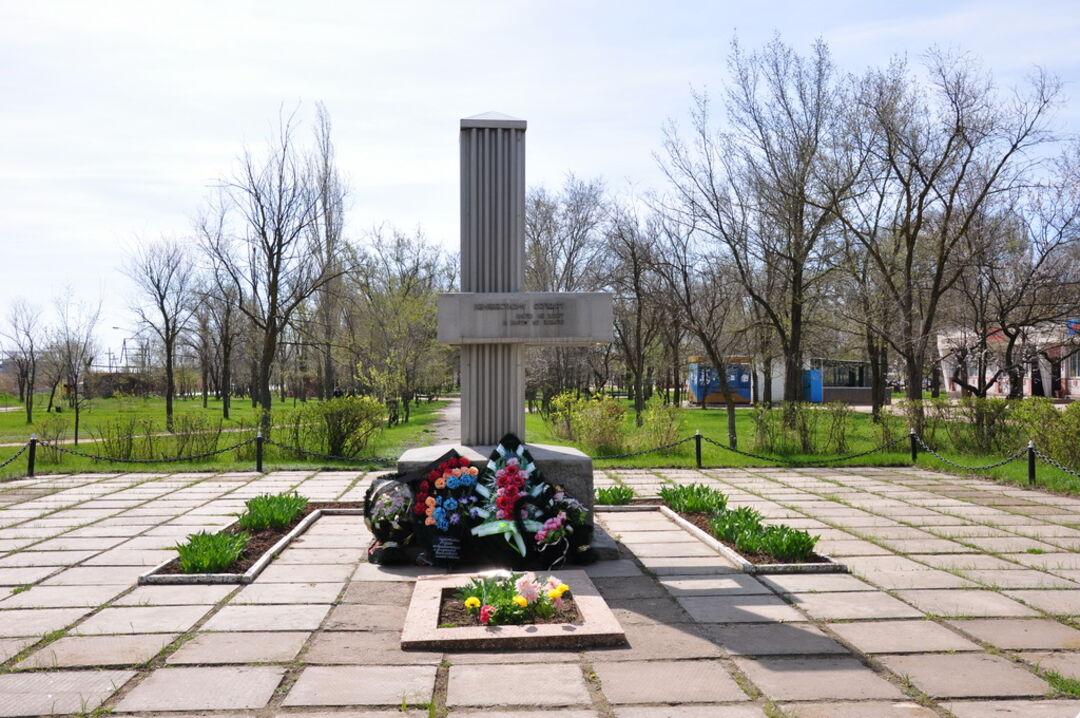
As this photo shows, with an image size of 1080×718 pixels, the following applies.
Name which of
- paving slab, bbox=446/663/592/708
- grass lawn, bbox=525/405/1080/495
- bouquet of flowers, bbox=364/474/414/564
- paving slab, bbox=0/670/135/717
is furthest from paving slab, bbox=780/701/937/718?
grass lawn, bbox=525/405/1080/495

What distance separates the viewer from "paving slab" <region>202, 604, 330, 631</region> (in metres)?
5.11

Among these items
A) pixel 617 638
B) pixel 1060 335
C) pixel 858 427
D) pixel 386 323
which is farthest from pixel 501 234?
pixel 386 323

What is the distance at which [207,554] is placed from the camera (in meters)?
6.36

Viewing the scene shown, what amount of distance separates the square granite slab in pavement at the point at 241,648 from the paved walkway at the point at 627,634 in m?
0.02

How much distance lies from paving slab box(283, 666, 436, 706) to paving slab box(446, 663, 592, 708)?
15 centimetres

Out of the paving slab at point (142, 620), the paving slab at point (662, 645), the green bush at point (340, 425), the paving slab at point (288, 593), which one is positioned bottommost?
the paving slab at point (662, 645)

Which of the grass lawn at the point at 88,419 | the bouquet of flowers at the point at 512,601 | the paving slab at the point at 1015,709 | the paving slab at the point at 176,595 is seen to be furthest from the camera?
the grass lawn at the point at 88,419

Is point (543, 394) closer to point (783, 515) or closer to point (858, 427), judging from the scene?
point (858, 427)

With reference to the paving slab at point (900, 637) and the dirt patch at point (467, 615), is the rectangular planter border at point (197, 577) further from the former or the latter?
the paving slab at point (900, 637)

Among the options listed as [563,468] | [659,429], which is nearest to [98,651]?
[563,468]

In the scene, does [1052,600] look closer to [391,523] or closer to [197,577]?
[391,523]

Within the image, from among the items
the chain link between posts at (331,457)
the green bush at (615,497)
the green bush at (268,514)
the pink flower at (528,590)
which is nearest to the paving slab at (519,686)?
the pink flower at (528,590)

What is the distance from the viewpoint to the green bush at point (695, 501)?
29.3ft

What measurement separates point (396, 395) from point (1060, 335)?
2149cm
